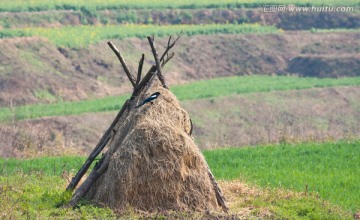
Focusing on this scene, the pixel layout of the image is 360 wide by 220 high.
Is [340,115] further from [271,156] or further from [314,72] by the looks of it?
[271,156]

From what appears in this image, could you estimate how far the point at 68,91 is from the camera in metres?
39.6

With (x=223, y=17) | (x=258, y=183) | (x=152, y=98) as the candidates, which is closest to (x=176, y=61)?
(x=223, y=17)

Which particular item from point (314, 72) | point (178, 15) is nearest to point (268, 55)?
point (314, 72)

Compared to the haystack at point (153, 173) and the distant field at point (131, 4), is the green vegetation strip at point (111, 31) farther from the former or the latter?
the haystack at point (153, 173)

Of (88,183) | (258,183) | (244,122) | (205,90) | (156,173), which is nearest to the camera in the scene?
(156,173)

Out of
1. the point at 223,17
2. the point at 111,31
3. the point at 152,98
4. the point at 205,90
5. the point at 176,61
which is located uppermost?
the point at 152,98

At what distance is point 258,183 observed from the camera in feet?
62.4

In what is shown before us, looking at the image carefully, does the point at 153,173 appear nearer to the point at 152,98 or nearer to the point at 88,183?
the point at 88,183

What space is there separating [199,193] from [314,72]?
32.7m

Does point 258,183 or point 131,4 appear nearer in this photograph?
point 258,183

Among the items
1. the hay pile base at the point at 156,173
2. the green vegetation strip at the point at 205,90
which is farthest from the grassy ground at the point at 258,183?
the green vegetation strip at the point at 205,90

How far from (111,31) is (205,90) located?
947 centimetres

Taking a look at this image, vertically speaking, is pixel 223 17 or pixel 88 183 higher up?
pixel 88 183

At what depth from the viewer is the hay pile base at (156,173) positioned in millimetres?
15539
